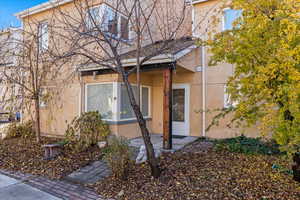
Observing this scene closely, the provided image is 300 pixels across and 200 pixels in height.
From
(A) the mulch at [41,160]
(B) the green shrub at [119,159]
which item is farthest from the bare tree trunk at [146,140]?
(A) the mulch at [41,160]

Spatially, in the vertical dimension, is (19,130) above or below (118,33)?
below

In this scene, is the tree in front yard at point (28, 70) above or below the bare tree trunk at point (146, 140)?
above

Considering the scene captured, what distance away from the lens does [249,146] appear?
21.2 ft

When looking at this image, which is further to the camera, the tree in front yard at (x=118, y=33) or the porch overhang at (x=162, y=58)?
the porch overhang at (x=162, y=58)

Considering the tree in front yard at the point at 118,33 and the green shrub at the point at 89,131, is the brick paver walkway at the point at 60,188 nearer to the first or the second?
the tree in front yard at the point at 118,33

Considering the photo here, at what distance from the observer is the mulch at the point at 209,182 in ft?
12.7

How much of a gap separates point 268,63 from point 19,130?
1079cm

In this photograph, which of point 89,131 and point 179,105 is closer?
point 89,131

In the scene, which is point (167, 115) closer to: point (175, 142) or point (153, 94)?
point (175, 142)

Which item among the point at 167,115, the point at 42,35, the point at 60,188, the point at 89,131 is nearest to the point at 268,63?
the point at 167,115

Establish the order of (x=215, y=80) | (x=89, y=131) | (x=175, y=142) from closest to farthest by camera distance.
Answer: (x=89, y=131) → (x=175, y=142) → (x=215, y=80)

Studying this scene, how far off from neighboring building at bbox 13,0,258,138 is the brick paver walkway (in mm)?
3247

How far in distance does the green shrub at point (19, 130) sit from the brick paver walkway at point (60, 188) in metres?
4.37

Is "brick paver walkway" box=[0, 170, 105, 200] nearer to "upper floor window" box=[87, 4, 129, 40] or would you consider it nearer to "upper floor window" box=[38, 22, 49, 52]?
"upper floor window" box=[87, 4, 129, 40]
